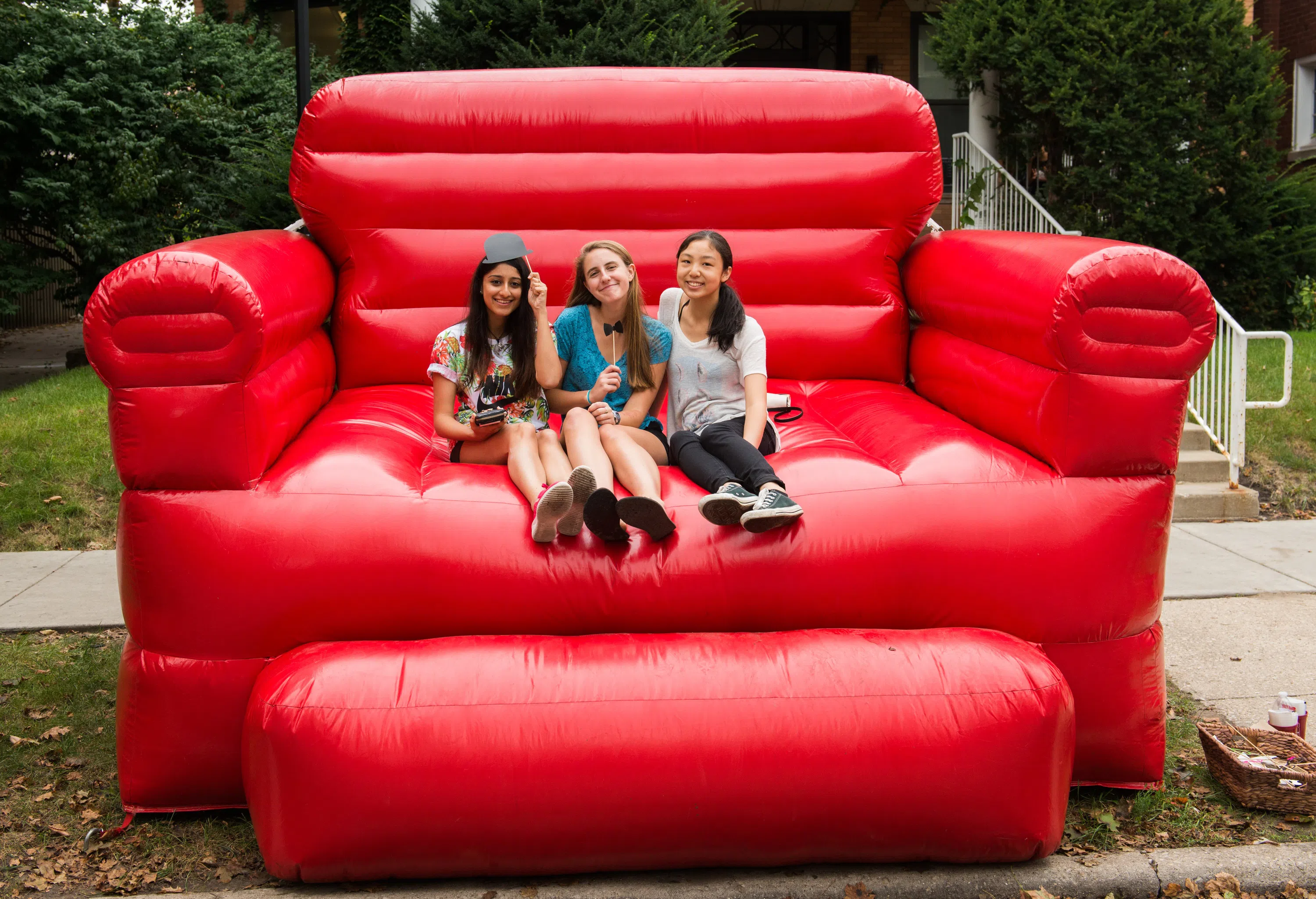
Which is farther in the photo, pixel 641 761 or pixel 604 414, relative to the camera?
pixel 604 414

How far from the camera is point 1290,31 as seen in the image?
50.1 ft

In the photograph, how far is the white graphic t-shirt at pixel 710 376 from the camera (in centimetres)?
382

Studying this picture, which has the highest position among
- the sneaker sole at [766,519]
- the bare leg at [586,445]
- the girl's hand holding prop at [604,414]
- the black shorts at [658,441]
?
the girl's hand holding prop at [604,414]

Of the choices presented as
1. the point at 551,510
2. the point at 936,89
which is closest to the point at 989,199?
the point at 936,89

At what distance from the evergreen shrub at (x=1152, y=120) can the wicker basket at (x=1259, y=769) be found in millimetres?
7043

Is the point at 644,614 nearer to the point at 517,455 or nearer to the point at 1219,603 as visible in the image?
the point at 517,455

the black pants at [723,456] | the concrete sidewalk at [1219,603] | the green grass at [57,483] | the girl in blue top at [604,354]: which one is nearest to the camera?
the black pants at [723,456]

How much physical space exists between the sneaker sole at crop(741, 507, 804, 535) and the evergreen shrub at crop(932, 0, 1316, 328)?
7.61 metres

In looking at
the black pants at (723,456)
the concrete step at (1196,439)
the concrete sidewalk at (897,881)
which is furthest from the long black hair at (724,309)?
the concrete step at (1196,439)

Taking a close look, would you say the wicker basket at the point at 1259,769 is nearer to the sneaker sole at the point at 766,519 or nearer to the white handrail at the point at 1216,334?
the sneaker sole at the point at 766,519

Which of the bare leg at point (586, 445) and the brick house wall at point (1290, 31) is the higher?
the brick house wall at point (1290, 31)

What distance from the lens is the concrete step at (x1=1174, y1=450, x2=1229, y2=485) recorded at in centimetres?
686

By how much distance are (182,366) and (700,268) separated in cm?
165

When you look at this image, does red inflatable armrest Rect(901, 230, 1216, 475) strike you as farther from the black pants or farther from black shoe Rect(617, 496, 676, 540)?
black shoe Rect(617, 496, 676, 540)
